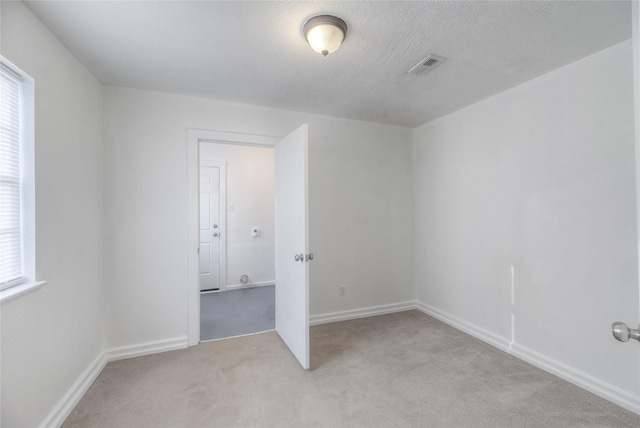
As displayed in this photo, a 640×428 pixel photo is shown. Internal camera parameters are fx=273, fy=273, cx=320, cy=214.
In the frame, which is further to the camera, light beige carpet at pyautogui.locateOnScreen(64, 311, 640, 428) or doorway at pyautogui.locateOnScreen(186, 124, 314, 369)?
doorway at pyautogui.locateOnScreen(186, 124, 314, 369)

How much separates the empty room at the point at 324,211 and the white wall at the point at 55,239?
15 mm

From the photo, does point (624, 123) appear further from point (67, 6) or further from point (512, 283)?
point (67, 6)

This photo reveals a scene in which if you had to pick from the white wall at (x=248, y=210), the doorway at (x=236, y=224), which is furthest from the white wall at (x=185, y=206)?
the white wall at (x=248, y=210)

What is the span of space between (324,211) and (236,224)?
203 cm

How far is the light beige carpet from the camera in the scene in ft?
5.55

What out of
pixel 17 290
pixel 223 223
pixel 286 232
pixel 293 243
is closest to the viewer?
pixel 17 290

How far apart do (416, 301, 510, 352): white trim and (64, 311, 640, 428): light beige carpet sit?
10 cm

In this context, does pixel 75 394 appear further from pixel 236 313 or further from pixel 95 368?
pixel 236 313

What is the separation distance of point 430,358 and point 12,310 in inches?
111

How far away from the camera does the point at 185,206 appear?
2.63 meters

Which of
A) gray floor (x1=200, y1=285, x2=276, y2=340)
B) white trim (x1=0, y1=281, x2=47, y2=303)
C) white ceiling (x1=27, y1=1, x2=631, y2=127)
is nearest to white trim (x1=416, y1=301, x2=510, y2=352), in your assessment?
gray floor (x1=200, y1=285, x2=276, y2=340)

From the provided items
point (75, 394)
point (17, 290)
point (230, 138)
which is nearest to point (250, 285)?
point (230, 138)

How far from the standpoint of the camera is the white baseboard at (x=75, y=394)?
63.1 inches

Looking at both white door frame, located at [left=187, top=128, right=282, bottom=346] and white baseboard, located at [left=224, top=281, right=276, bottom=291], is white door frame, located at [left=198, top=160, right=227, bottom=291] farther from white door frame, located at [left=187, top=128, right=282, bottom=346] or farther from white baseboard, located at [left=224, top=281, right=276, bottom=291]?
white door frame, located at [left=187, top=128, right=282, bottom=346]
